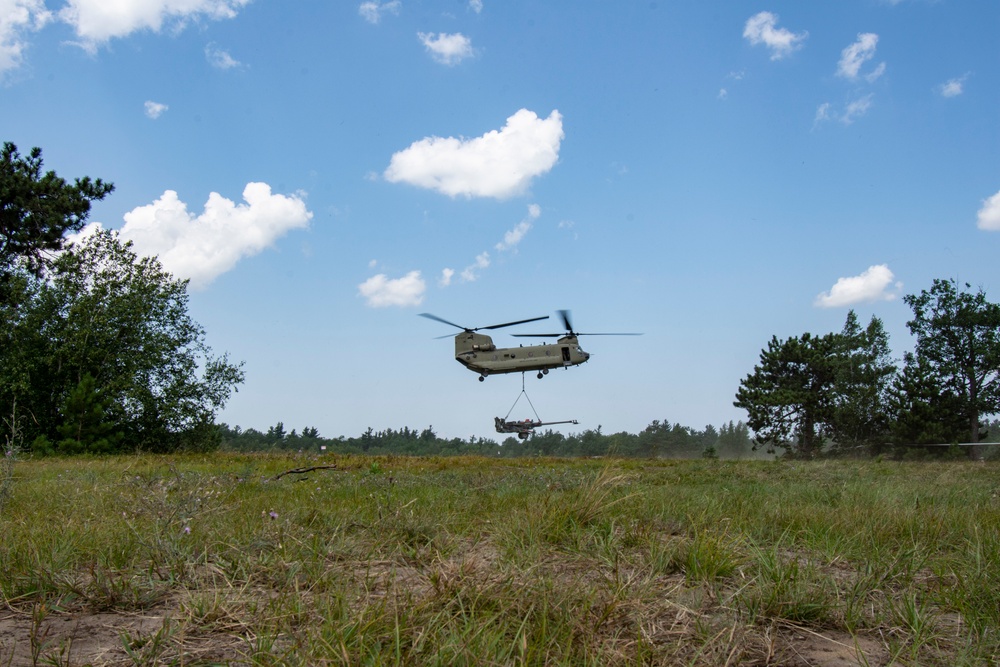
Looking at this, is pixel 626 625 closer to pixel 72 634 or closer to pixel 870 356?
pixel 72 634

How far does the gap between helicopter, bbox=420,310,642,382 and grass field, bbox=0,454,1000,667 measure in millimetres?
27899

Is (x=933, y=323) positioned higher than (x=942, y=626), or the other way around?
(x=933, y=323)

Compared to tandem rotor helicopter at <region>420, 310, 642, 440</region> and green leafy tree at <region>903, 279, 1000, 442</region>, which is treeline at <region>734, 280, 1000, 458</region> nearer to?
green leafy tree at <region>903, 279, 1000, 442</region>

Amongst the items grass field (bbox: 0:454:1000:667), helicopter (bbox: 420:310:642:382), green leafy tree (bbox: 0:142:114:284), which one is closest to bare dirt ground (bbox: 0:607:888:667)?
grass field (bbox: 0:454:1000:667)

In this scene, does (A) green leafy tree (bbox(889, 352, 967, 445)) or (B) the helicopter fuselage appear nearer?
(B) the helicopter fuselage

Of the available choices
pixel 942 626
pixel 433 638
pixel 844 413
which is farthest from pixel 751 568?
pixel 844 413

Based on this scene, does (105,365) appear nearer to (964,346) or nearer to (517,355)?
(517,355)

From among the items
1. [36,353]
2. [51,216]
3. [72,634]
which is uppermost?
[51,216]

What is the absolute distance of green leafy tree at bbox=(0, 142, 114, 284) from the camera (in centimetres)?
2108

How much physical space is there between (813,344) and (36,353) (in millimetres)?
57484

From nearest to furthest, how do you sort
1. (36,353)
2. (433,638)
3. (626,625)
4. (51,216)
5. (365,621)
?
(433,638)
(365,621)
(626,625)
(51,216)
(36,353)

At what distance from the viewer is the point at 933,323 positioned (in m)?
49.9

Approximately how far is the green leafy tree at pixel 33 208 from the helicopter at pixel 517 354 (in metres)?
18.2

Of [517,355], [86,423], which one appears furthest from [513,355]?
[86,423]
